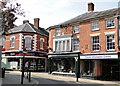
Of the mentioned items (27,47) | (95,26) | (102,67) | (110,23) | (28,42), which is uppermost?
(110,23)

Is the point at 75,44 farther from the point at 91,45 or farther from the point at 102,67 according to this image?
the point at 102,67

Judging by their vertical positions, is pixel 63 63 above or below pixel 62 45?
below

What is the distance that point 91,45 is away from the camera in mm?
27422

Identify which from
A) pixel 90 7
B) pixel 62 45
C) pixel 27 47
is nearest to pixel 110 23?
pixel 90 7

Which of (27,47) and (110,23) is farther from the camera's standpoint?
(27,47)

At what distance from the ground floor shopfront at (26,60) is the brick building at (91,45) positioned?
264 inches

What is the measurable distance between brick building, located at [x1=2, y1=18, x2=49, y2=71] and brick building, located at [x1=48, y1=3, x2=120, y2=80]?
6.69 meters

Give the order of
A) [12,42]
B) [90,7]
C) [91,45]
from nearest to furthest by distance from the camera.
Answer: [91,45], [90,7], [12,42]

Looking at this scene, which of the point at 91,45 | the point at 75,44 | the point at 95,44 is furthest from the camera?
the point at 75,44

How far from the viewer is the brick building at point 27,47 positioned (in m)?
38.0

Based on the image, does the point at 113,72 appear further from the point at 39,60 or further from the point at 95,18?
the point at 39,60

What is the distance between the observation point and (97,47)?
26.9m

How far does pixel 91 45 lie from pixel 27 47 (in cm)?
1468

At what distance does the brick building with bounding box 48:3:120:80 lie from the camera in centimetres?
2551
